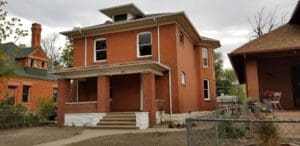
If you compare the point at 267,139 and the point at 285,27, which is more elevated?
the point at 285,27

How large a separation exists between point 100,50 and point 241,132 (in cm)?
1355

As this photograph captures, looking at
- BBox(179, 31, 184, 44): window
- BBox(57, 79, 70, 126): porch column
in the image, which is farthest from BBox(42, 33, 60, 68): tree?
BBox(179, 31, 184, 44): window

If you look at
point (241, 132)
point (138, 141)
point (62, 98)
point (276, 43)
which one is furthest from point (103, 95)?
point (276, 43)

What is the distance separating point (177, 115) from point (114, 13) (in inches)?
355

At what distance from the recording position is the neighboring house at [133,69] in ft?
53.7

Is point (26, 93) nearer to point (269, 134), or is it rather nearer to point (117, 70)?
point (117, 70)

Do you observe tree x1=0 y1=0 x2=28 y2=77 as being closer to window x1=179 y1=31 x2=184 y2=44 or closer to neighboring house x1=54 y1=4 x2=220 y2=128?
neighboring house x1=54 y1=4 x2=220 y2=128

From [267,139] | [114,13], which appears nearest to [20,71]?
[114,13]

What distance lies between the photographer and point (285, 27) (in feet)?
49.3

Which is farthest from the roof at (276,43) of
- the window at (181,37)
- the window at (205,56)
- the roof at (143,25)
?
the window at (205,56)

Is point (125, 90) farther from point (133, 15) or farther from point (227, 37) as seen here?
point (227, 37)

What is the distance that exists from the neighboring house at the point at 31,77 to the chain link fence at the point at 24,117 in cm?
794

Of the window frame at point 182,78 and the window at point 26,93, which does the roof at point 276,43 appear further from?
the window at point 26,93

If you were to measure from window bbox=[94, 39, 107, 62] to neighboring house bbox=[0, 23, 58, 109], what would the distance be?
10620mm
